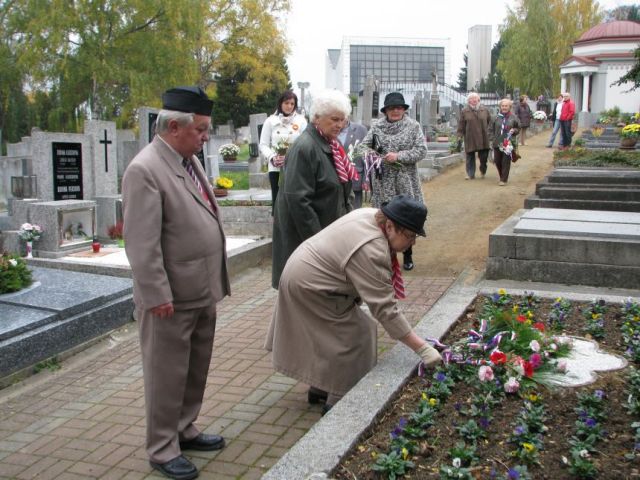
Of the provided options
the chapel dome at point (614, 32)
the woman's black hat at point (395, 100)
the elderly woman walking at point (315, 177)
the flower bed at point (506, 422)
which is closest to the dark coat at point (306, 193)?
the elderly woman walking at point (315, 177)

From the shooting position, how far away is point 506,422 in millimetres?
2941

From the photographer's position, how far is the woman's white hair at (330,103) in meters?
4.16

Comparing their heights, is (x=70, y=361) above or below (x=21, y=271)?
below

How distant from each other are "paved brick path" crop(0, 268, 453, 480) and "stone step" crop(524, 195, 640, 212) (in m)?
3.72

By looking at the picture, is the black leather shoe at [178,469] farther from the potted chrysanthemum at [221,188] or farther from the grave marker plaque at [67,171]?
the potted chrysanthemum at [221,188]

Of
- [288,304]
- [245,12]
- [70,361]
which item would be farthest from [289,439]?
[245,12]

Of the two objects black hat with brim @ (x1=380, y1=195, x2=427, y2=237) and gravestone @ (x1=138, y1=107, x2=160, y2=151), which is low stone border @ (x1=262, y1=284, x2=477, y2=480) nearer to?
black hat with brim @ (x1=380, y1=195, x2=427, y2=237)

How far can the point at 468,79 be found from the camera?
8462 cm

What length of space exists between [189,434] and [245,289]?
3.52 meters

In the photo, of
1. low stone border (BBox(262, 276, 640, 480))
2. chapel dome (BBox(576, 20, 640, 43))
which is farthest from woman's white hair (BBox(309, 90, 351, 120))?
chapel dome (BBox(576, 20, 640, 43))

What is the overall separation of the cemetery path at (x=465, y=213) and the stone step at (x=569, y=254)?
0.51 m

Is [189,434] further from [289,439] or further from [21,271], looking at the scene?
[21,271]

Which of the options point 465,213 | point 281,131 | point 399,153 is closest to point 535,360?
point 399,153

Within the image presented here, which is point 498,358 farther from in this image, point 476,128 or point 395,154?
point 476,128
